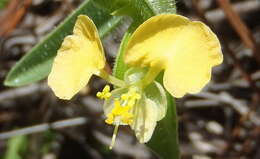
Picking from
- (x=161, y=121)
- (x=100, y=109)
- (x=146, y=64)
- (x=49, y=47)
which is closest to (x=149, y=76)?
(x=146, y=64)

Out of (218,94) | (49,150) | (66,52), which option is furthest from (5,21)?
(66,52)

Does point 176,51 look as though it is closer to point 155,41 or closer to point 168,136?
point 155,41

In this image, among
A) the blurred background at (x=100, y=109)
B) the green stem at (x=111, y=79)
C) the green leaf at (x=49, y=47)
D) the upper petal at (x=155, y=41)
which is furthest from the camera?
the blurred background at (x=100, y=109)

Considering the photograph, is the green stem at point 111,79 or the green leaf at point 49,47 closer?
the green stem at point 111,79

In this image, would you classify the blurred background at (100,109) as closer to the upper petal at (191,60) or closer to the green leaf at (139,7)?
the green leaf at (139,7)

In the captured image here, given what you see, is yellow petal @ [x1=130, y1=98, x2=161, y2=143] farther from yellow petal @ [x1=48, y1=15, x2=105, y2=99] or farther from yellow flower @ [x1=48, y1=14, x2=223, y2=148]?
yellow petal @ [x1=48, y1=15, x2=105, y2=99]

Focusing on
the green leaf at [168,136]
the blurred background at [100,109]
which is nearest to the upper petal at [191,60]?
the green leaf at [168,136]

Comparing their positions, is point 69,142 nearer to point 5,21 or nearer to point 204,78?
point 5,21

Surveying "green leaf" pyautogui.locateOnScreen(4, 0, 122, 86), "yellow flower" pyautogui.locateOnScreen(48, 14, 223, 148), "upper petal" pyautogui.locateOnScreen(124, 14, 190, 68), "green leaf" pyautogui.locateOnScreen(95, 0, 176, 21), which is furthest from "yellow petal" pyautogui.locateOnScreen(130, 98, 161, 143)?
"green leaf" pyautogui.locateOnScreen(4, 0, 122, 86)
